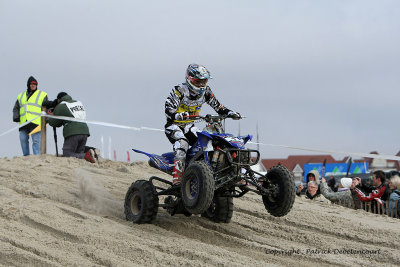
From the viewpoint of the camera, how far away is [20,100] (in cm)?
1260

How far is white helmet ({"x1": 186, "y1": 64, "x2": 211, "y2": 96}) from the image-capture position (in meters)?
7.08

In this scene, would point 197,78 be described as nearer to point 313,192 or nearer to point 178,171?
point 178,171

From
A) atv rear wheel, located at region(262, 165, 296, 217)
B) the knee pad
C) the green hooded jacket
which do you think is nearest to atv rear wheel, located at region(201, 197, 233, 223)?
the knee pad

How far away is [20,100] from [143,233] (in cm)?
709

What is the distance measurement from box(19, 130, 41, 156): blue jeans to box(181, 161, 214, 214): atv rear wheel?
283 inches

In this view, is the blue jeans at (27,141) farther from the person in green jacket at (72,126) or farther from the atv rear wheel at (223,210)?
the atv rear wheel at (223,210)

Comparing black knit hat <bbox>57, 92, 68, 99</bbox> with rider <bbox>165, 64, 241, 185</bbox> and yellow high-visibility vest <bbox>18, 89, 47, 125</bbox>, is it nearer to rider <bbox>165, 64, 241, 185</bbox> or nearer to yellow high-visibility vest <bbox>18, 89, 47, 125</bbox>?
yellow high-visibility vest <bbox>18, 89, 47, 125</bbox>

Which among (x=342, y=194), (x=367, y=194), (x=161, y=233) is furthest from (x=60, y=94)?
(x=367, y=194)

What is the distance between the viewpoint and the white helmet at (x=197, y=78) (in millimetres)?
7078

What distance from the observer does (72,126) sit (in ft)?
38.3

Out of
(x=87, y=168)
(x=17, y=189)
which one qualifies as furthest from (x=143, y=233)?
(x=87, y=168)

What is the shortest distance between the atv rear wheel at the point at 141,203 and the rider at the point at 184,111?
1.46 ft

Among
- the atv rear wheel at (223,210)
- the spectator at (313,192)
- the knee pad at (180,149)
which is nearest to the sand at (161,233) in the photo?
the atv rear wheel at (223,210)

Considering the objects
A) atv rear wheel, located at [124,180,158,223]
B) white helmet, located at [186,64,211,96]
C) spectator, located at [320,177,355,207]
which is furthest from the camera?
spectator, located at [320,177,355,207]
